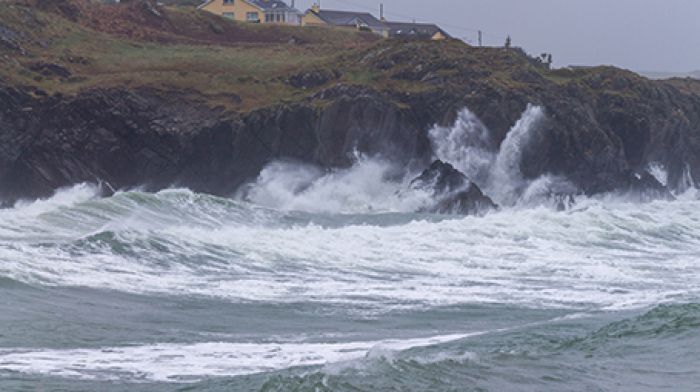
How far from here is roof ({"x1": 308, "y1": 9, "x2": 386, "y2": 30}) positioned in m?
82.6

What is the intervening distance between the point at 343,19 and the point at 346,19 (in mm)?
208

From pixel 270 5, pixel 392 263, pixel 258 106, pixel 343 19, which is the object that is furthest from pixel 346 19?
pixel 392 263

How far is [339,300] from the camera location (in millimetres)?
19797

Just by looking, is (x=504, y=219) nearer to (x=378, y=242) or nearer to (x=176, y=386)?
(x=378, y=242)

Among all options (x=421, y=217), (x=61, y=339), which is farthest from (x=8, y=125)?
(x=61, y=339)

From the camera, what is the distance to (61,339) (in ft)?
48.3

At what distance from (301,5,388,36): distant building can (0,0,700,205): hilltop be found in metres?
24.5

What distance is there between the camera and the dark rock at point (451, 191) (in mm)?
40500

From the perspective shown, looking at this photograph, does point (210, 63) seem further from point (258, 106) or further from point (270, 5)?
point (270, 5)

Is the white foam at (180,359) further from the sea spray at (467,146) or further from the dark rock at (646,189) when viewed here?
the dark rock at (646,189)

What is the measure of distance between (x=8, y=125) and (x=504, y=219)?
16.8m

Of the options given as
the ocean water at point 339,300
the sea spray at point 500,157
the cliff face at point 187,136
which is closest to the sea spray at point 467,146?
the sea spray at point 500,157

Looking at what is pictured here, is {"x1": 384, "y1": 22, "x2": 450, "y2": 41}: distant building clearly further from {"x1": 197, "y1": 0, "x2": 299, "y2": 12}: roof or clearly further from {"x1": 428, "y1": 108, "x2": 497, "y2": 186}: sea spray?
{"x1": 428, "y1": 108, "x2": 497, "y2": 186}: sea spray

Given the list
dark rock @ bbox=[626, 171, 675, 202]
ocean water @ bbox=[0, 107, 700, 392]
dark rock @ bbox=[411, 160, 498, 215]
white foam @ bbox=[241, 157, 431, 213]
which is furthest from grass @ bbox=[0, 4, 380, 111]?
dark rock @ bbox=[626, 171, 675, 202]
